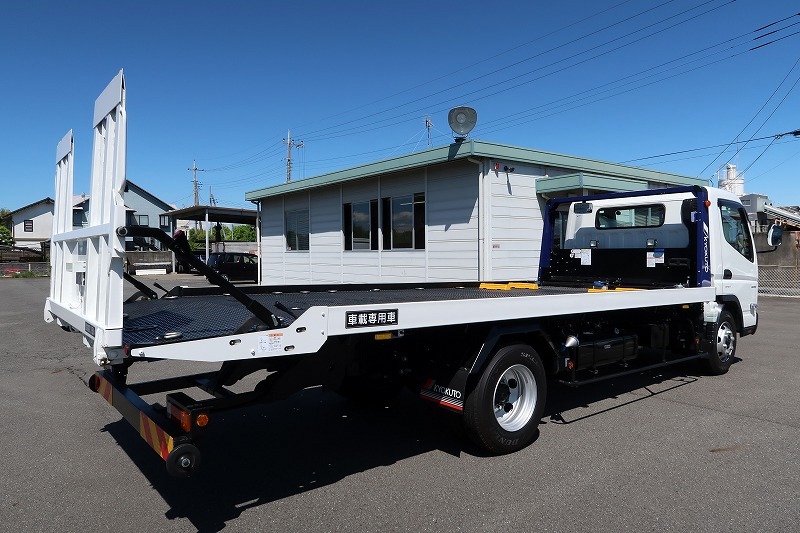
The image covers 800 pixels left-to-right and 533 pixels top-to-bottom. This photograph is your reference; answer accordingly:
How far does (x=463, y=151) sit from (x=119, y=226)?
10429 millimetres

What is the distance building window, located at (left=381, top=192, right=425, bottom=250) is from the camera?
15.2 meters

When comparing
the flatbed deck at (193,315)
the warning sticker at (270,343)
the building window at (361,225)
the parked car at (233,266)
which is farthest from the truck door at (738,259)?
the parked car at (233,266)

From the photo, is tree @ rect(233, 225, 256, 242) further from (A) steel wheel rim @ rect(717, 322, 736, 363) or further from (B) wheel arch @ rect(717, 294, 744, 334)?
(A) steel wheel rim @ rect(717, 322, 736, 363)

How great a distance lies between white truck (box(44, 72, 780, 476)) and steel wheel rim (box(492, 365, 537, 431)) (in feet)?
0.04

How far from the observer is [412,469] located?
14.8 feet

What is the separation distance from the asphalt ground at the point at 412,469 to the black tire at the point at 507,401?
0.15m

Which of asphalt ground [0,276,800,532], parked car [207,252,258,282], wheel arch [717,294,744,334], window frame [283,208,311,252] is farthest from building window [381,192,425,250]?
parked car [207,252,258,282]

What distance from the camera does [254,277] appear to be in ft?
96.7

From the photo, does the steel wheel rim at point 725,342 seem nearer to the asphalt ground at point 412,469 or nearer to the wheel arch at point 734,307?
the wheel arch at point 734,307

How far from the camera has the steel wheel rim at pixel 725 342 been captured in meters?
7.64

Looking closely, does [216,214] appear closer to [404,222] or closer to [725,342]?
[404,222]

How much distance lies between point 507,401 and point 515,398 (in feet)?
0.36

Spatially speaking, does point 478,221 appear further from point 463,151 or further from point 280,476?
point 280,476

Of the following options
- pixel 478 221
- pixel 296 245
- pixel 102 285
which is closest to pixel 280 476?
pixel 102 285
